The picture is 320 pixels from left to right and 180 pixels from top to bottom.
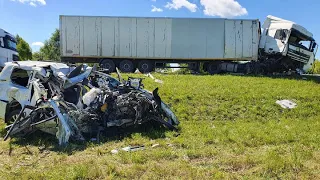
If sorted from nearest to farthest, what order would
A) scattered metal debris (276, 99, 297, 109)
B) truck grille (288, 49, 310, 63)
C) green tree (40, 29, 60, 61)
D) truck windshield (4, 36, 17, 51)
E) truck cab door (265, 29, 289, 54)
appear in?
1. scattered metal debris (276, 99, 297, 109)
2. truck cab door (265, 29, 289, 54)
3. truck grille (288, 49, 310, 63)
4. truck windshield (4, 36, 17, 51)
5. green tree (40, 29, 60, 61)

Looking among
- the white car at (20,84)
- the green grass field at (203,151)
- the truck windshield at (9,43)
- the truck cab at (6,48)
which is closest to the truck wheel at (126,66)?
the truck cab at (6,48)

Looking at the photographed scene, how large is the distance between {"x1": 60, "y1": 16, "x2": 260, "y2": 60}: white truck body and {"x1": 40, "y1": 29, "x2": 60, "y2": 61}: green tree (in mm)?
36117

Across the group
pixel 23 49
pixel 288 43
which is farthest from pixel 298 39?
pixel 23 49

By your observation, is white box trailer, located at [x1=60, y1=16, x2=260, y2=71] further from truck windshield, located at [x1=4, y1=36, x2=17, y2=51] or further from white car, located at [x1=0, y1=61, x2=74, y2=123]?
white car, located at [x1=0, y1=61, x2=74, y2=123]

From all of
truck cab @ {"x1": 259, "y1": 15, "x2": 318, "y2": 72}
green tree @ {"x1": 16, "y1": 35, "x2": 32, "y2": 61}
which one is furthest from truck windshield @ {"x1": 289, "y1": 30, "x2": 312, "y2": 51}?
green tree @ {"x1": 16, "y1": 35, "x2": 32, "y2": 61}

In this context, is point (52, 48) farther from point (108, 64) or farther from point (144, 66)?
point (144, 66)

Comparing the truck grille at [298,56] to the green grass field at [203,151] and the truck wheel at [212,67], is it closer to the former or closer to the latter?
the truck wheel at [212,67]

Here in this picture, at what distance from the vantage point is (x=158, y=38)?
19.2 metres

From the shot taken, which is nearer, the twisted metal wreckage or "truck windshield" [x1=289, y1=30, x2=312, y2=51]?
the twisted metal wreckage

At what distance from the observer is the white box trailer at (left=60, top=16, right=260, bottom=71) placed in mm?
19000

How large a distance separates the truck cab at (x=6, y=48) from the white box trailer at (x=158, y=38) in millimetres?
3464

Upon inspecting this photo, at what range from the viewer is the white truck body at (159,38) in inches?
748

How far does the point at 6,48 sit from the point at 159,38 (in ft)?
31.5

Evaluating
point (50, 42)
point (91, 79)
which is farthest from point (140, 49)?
point (50, 42)
